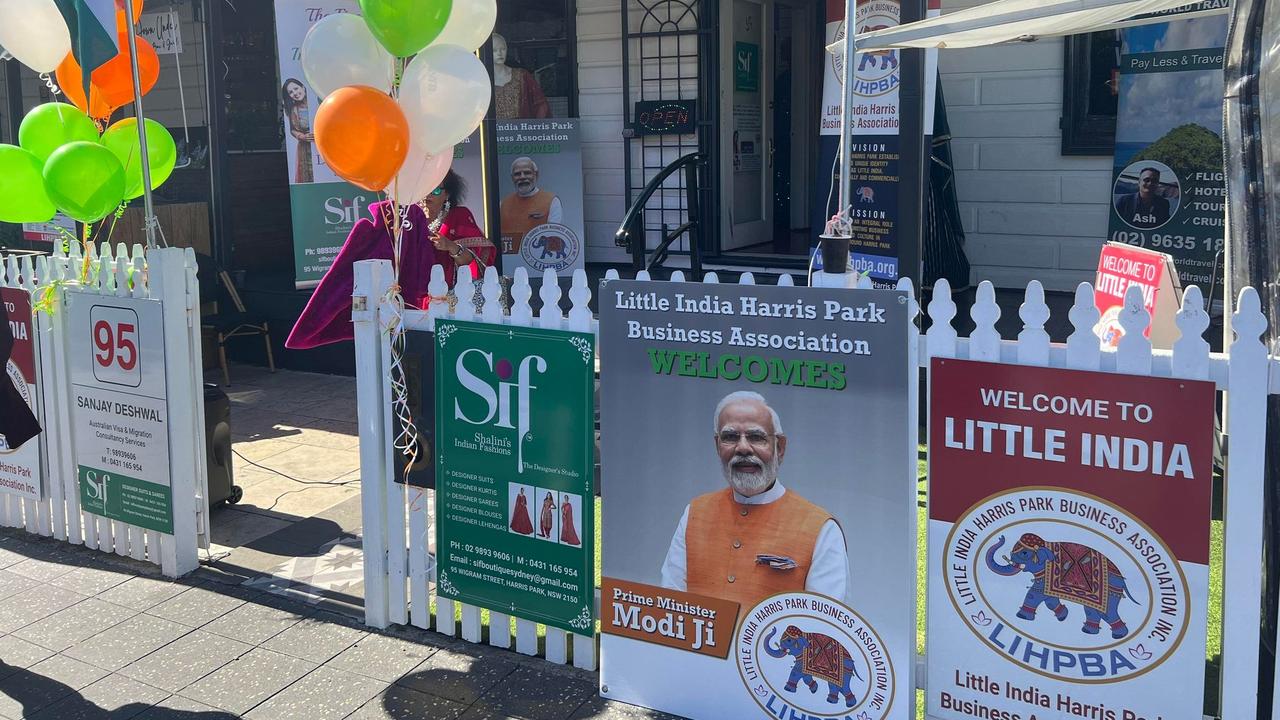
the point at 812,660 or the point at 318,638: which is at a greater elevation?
the point at 812,660

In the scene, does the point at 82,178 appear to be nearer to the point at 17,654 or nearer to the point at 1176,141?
the point at 17,654

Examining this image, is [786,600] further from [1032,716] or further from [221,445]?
[221,445]

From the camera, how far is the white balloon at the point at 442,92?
420cm

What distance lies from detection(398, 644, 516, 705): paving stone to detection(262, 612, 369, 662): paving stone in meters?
0.40

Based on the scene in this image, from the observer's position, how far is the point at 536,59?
11164 millimetres

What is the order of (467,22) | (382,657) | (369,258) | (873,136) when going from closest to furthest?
(382,657), (467,22), (369,258), (873,136)

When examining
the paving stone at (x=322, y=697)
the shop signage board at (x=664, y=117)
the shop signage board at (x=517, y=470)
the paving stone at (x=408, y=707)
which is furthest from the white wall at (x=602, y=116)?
the paving stone at (x=408, y=707)

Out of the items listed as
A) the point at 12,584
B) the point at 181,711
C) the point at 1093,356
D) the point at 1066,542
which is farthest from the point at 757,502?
the point at 12,584

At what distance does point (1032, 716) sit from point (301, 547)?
139 inches

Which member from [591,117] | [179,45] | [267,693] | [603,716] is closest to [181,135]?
[179,45]

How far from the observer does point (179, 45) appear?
10.8 meters

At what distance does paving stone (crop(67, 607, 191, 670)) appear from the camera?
4230 mm

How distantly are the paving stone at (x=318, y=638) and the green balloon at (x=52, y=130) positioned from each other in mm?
2523

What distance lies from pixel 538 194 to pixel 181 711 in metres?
7.04
